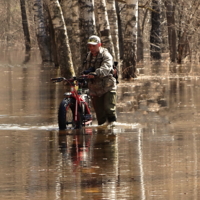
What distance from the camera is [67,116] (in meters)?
12.7

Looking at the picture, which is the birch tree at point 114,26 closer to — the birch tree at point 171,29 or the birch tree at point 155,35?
the birch tree at point 171,29

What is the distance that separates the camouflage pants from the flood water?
0.83ft

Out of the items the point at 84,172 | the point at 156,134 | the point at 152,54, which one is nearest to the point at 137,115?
the point at 156,134

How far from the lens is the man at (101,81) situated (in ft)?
41.6

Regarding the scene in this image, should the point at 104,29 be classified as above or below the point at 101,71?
above

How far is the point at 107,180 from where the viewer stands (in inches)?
310

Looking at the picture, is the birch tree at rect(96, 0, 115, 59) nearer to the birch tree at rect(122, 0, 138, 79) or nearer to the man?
the birch tree at rect(122, 0, 138, 79)

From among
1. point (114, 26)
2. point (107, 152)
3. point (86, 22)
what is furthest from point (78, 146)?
point (114, 26)

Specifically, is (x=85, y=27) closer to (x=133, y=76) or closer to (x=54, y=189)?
(x=133, y=76)

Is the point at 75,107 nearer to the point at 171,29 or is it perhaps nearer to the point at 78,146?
the point at 78,146

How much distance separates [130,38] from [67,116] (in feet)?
38.7

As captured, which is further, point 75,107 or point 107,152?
point 75,107

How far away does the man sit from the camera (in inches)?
499

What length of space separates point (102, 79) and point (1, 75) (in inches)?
642
